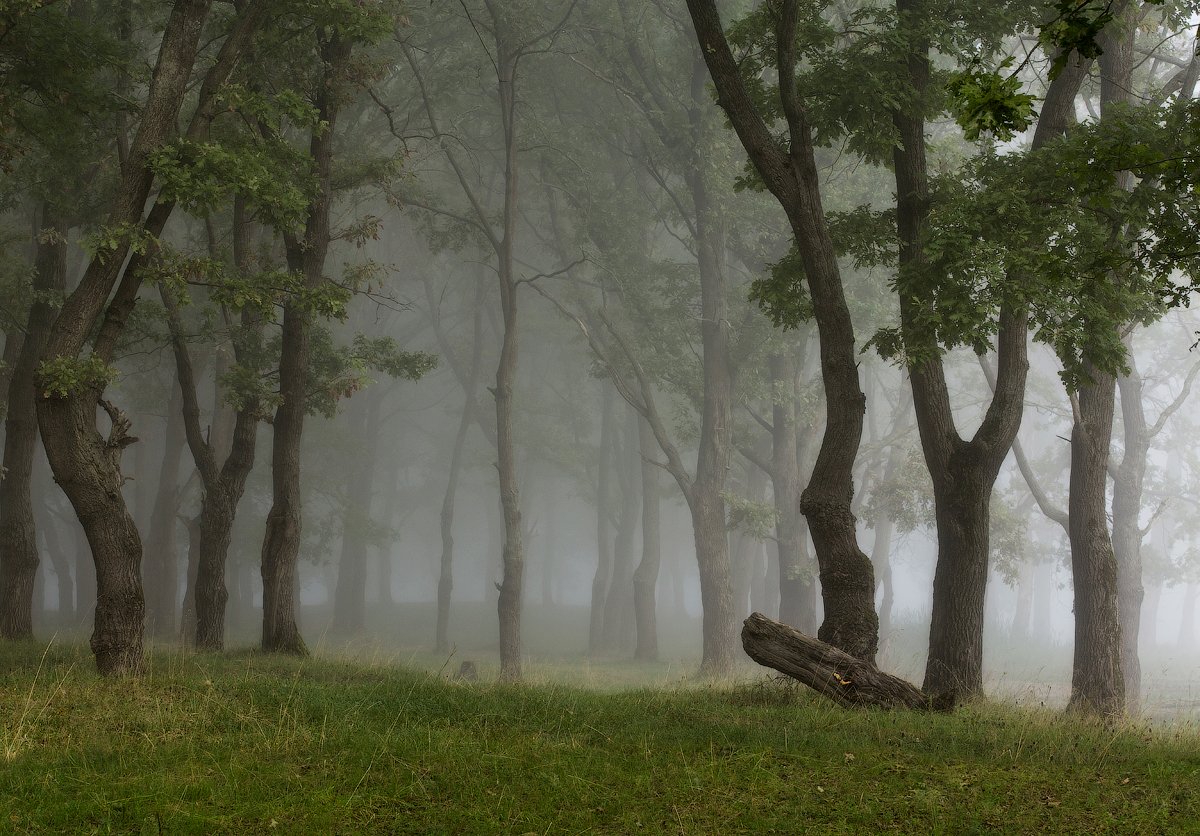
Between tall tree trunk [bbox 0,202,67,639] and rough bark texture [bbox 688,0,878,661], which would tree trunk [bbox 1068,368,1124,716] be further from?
tall tree trunk [bbox 0,202,67,639]

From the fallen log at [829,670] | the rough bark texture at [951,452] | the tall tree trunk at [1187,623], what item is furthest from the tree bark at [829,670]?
the tall tree trunk at [1187,623]

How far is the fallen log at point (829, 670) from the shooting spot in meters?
10.2

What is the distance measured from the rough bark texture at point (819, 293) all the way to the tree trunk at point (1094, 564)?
16.4ft

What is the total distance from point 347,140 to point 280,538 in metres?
13.6

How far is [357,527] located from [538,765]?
99.8 ft

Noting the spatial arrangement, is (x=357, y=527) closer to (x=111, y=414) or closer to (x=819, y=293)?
(x=111, y=414)

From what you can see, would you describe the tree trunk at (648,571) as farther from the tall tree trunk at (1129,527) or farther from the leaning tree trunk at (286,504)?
the leaning tree trunk at (286,504)

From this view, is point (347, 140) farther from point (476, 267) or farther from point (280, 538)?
point (280, 538)

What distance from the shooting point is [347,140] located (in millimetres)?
25922

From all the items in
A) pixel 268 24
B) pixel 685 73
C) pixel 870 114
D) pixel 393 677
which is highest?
pixel 685 73

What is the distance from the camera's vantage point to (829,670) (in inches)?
403

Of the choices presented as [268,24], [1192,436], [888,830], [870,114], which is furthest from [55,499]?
[1192,436]

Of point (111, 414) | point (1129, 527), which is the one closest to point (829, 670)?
point (111, 414)

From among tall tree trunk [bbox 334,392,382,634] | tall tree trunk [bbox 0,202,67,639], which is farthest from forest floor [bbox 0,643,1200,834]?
tall tree trunk [bbox 334,392,382,634]
